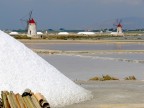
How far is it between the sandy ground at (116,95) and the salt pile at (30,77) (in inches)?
12.4

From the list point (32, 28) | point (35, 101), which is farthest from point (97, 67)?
point (32, 28)

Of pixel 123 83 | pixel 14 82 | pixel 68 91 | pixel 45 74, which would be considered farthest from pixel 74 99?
pixel 123 83

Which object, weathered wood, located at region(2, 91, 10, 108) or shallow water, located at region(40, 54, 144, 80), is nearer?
weathered wood, located at region(2, 91, 10, 108)

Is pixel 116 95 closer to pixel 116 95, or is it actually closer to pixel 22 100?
pixel 116 95

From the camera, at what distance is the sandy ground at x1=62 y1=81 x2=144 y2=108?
30.0ft

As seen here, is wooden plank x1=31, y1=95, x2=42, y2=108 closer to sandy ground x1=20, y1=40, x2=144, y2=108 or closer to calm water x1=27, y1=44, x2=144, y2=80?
sandy ground x1=20, y1=40, x2=144, y2=108

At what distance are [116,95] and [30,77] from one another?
243 cm

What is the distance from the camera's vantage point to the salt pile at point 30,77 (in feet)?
29.2

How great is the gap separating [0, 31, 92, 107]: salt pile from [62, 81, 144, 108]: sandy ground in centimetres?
32

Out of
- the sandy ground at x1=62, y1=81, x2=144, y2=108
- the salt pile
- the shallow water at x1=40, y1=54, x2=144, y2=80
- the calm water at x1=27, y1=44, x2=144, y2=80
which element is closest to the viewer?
the salt pile

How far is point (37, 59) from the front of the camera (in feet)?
32.0

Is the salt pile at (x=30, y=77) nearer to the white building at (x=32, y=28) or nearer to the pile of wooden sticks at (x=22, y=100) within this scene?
the pile of wooden sticks at (x=22, y=100)

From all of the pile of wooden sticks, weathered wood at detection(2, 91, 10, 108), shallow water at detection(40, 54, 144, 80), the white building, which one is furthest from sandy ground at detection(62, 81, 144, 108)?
the white building

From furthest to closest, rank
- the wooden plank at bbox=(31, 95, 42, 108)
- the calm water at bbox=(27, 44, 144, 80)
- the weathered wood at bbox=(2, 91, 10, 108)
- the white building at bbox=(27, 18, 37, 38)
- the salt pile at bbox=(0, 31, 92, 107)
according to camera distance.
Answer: the white building at bbox=(27, 18, 37, 38)
the calm water at bbox=(27, 44, 144, 80)
the salt pile at bbox=(0, 31, 92, 107)
the wooden plank at bbox=(31, 95, 42, 108)
the weathered wood at bbox=(2, 91, 10, 108)
